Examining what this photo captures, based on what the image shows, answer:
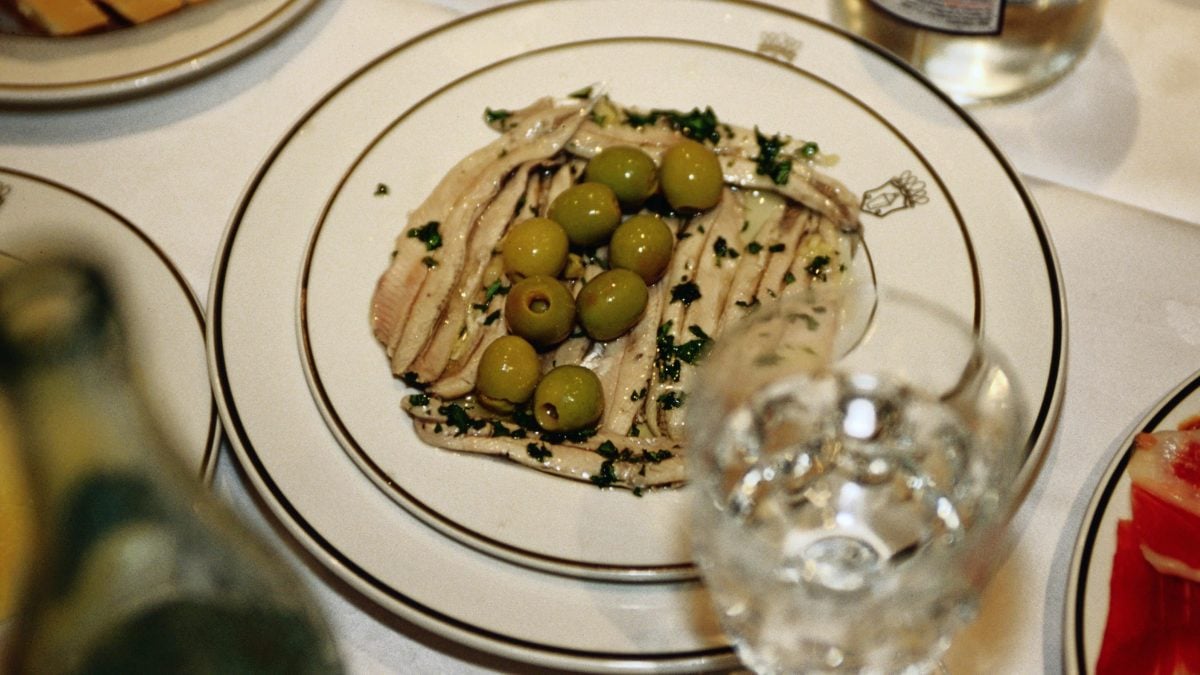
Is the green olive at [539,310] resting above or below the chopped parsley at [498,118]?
below

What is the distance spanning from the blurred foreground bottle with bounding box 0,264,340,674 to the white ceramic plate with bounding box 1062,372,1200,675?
2.14 ft

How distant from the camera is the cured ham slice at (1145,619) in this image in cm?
91

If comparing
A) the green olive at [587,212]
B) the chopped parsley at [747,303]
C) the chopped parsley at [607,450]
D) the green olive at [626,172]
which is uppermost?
the green olive at [626,172]

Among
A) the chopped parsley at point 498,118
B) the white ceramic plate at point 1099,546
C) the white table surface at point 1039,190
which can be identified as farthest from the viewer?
the chopped parsley at point 498,118

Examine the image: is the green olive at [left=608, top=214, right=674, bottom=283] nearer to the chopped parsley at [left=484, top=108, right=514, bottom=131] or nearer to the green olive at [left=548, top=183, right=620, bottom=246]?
the green olive at [left=548, top=183, right=620, bottom=246]

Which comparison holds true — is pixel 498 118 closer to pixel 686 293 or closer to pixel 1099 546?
pixel 686 293

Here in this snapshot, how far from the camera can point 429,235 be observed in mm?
1269

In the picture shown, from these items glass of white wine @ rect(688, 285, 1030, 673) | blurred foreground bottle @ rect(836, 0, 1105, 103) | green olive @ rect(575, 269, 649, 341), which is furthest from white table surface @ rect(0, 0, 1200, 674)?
green olive @ rect(575, 269, 649, 341)

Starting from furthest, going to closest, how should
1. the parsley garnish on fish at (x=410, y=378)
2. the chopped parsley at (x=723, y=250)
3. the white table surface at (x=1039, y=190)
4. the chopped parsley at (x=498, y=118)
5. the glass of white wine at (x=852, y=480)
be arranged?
the chopped parsley at (x=498, y=118) < the chopped parsley at (x=723, y=250) < the parsley garnish on fish at (x=410, y=378) < the white table surface at (x=1039, y=190) < the glass of white wine at (x=852, y=480)

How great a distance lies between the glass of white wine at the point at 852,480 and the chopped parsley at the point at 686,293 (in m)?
0.27

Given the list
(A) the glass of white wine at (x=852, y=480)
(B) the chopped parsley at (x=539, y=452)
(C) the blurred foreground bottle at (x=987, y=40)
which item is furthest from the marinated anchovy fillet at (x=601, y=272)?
(C) the blurred foreground bottle at (x=987, y=40)

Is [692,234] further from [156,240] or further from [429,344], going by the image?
[156,240]

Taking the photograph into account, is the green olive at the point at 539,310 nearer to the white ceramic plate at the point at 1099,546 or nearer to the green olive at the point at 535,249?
the green olive at the point at 535,249

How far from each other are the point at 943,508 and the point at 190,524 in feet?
2.14
